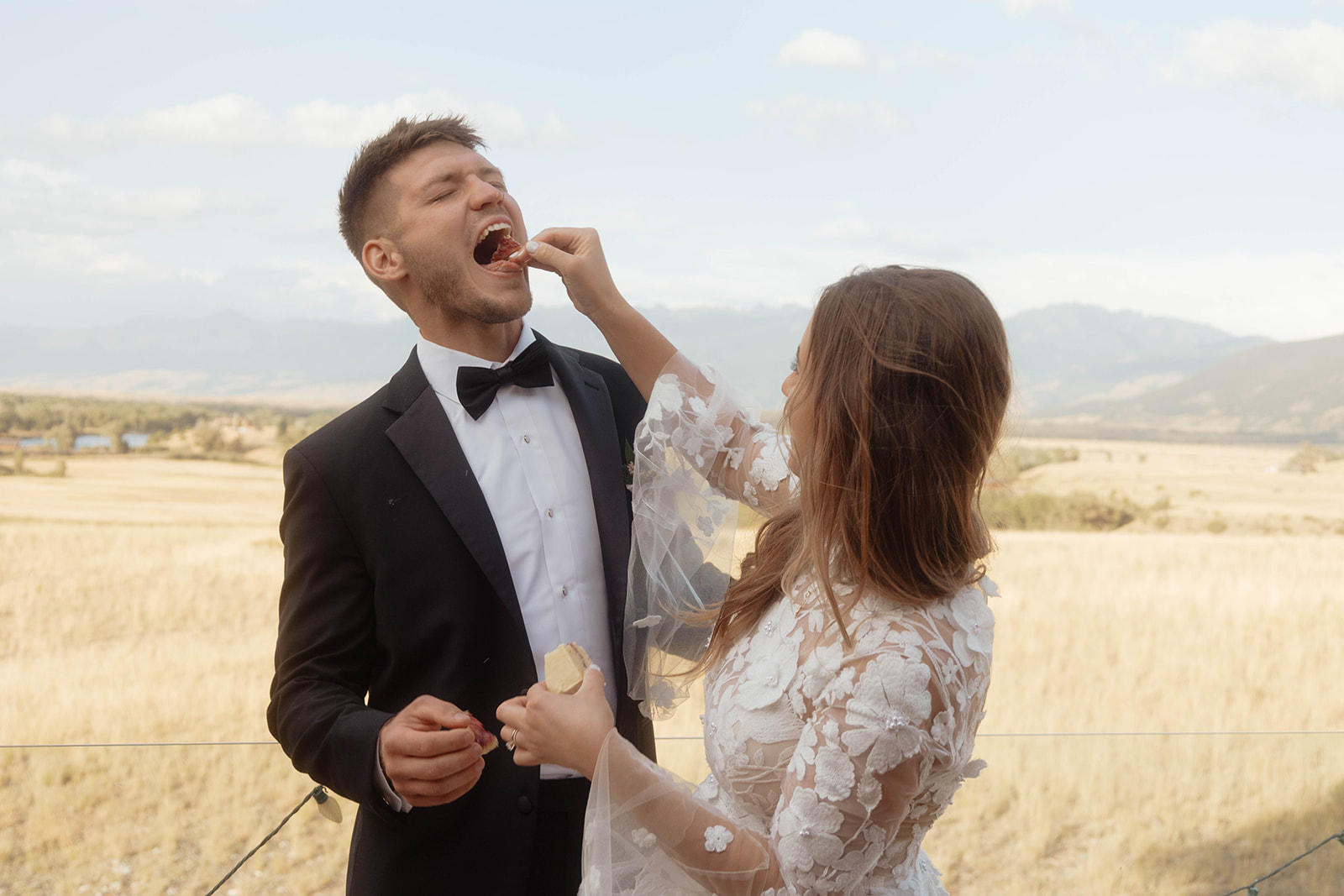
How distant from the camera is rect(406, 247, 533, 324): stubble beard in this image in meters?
2.20

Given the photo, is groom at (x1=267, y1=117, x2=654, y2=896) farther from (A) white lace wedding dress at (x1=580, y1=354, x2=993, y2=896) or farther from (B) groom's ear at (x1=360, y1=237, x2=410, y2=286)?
(A) white lace wedding dress at (x1=580, y1=354, x2=993, y2=896)

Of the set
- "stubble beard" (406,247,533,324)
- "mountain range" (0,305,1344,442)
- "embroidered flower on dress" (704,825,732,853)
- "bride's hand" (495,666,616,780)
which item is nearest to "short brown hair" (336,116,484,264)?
"stubble beard" (406,247,533,324)

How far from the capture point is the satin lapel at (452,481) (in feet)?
6.64

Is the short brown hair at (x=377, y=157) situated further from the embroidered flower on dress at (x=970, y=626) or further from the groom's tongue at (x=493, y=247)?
the embroidered flower on dress at (x=970, y=626)

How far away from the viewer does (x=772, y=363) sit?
121 metres

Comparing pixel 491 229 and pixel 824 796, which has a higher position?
pixel 491 229

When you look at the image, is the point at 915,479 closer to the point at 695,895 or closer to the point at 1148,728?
the point at 695,895

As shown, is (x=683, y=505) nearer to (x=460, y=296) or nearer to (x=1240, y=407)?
(x=460, y=296)

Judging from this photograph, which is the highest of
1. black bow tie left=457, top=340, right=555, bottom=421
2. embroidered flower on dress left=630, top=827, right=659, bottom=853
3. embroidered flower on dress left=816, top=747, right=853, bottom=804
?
black bow tie left=457, top=340, right=555, bottom=421

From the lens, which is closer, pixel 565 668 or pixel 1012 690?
pixel 565 668

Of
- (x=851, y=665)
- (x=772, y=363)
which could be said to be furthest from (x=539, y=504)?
(x=772, y=363)

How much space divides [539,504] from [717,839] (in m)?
0.90

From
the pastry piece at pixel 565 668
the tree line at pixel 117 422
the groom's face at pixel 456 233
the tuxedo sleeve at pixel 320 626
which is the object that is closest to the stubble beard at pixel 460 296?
the groom's face at pixel 456 233

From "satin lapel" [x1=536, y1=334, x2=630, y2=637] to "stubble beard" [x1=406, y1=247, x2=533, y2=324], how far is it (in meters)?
0.16
